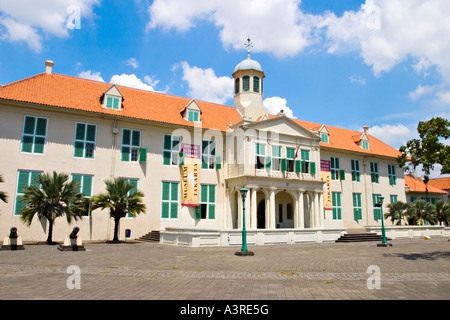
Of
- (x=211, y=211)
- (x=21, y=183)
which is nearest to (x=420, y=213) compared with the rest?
(x=211, y=211)

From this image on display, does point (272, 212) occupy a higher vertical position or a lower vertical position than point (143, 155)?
lower

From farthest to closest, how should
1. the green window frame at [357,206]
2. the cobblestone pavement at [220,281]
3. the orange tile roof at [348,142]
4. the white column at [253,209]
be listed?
the orange tile roof at [348,142]
the green window frame at [357,206]
the white column at [253,209]
the cobblestone pavement at [220,281]

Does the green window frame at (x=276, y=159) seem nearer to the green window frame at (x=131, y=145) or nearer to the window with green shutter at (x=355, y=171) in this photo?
the green window frame at (x=131, y=145)

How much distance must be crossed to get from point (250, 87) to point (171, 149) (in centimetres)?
1185

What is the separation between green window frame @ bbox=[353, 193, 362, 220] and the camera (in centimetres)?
3497

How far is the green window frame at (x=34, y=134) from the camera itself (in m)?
22.0

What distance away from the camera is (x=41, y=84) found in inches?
955

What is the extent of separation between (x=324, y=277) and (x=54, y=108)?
20987mm

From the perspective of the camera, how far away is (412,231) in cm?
2888

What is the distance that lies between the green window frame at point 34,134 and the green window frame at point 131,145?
527cm

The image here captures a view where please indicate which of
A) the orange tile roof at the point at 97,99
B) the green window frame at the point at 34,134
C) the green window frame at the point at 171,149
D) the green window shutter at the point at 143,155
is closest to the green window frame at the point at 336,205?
the orange tile roof at the point at 97,99

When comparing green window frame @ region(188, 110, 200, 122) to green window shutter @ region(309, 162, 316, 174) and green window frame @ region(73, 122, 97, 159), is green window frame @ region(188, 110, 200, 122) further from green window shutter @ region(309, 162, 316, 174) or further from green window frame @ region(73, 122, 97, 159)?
green window shutter @ region(309, 162, 316, 174)

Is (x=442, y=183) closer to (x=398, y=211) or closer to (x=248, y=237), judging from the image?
(x=398, y=211)
